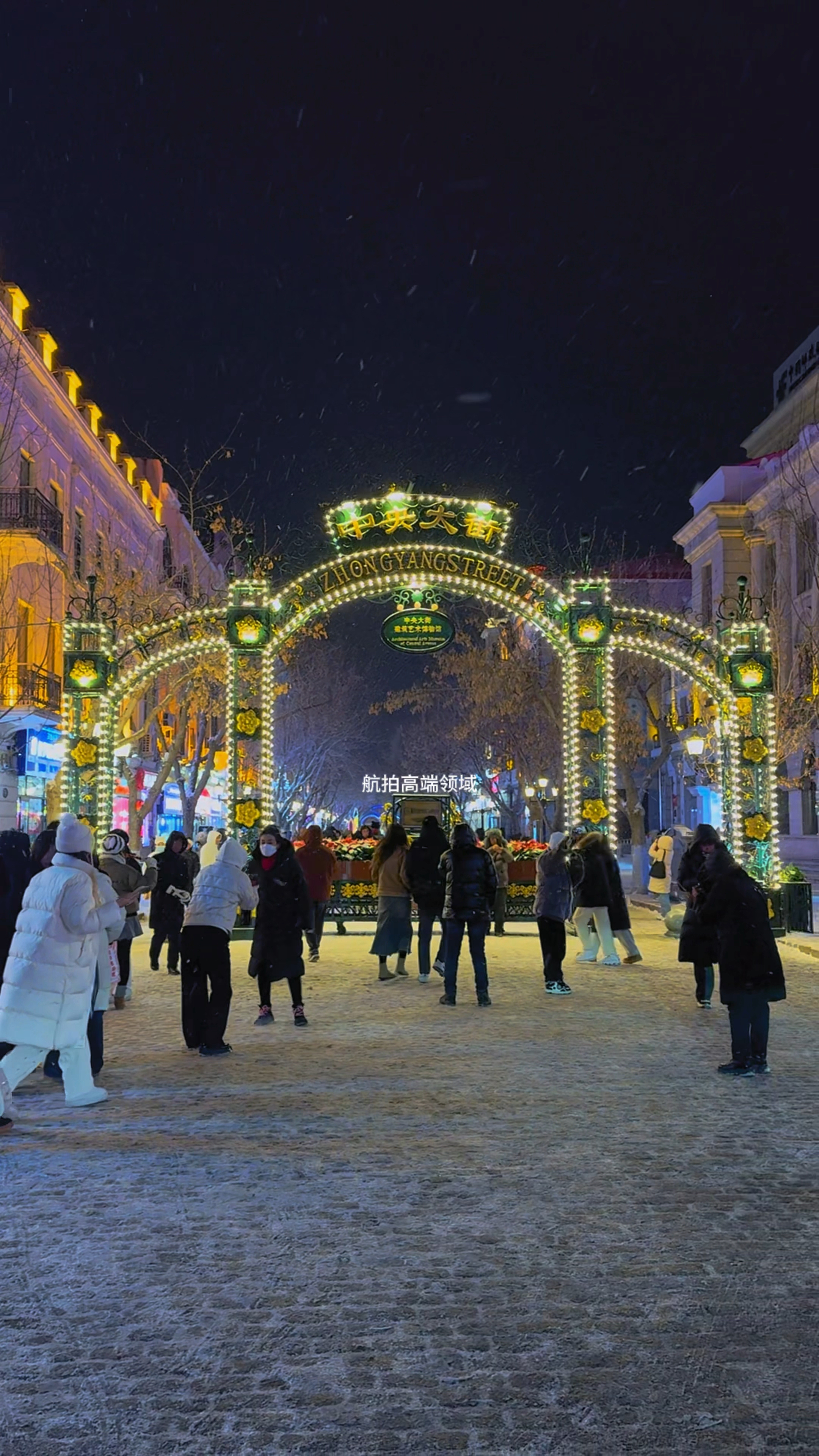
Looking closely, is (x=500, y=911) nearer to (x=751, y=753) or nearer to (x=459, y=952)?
(x=751, y=753)

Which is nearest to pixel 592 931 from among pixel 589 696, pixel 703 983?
pixel 703 983

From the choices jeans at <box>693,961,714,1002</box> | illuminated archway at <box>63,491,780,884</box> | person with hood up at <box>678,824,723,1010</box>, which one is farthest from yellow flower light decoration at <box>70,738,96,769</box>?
jeans at <box>693,961,714,1002</box>

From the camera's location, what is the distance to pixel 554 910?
1307 cm

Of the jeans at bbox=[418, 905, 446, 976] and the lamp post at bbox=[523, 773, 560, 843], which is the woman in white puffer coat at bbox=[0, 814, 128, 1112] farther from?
the lamp post at bbox=[523, 773, 560, 843]

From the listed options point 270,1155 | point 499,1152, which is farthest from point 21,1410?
point 499,1152

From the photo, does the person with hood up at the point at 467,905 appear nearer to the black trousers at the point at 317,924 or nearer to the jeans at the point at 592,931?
the jeans at the point at 592,931

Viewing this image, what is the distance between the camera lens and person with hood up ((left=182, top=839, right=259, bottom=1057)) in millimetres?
9719

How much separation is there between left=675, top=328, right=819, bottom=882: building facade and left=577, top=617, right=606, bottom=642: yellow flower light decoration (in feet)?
22.2

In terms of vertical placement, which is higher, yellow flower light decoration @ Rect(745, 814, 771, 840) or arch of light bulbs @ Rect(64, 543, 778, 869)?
arch of light bulbs @ Rect(64, 543, 778, 869)

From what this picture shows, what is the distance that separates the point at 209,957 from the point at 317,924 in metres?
7.63

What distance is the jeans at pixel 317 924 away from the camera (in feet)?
53.3

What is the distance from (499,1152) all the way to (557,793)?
3878 centimetres

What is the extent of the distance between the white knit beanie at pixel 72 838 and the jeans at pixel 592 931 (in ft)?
28.3

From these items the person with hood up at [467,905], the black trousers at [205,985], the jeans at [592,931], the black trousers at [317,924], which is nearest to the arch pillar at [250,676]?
the black trousers at [317,924]
